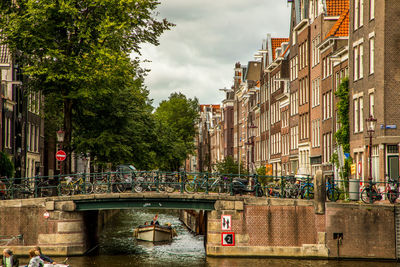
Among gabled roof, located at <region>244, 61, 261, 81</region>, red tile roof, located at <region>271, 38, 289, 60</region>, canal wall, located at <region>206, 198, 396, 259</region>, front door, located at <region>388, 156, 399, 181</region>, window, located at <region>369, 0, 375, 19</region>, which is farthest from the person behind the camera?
gabled roof, located at <region>244, 61, 261, 81</region>

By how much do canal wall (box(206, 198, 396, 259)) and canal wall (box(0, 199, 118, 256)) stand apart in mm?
6042

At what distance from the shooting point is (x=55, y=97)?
4050 centimetres

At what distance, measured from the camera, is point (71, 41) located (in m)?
39.3

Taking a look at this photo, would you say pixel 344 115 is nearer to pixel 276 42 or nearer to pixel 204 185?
pixel 204 185

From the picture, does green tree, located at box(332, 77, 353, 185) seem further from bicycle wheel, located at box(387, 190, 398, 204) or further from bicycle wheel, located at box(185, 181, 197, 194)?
bicycle wheel, located at box(185, 181, 197, 194)

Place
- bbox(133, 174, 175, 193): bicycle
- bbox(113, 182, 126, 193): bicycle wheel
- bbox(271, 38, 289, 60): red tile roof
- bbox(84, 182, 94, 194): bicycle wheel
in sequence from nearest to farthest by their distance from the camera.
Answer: bbox(133, 174, 175, 193): bicycle
bbox(84, 182, 94, 194): bicycle wheel
bbox(113, 182, 126, 193): bicycle wheel
bbox(271, 38, 289, 60): red tile roof

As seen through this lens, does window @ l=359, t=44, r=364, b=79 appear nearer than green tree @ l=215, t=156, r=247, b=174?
Yes

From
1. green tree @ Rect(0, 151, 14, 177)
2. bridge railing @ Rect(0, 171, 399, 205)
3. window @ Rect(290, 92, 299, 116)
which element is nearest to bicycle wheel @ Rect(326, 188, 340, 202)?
bridge railing @ Rect(0, 171, 399, 205)

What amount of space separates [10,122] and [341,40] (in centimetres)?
2109

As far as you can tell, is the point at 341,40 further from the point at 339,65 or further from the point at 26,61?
the point at 26,61

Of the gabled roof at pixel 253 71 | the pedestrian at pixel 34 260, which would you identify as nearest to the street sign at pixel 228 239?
the pedestrian at pixel 34 260

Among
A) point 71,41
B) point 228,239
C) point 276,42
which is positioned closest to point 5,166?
point 71,41

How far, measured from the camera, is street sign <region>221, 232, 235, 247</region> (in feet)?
107

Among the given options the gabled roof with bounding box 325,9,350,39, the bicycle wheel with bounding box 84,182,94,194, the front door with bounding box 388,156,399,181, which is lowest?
the bicycle wheel with bounding box 84,182,94,194
